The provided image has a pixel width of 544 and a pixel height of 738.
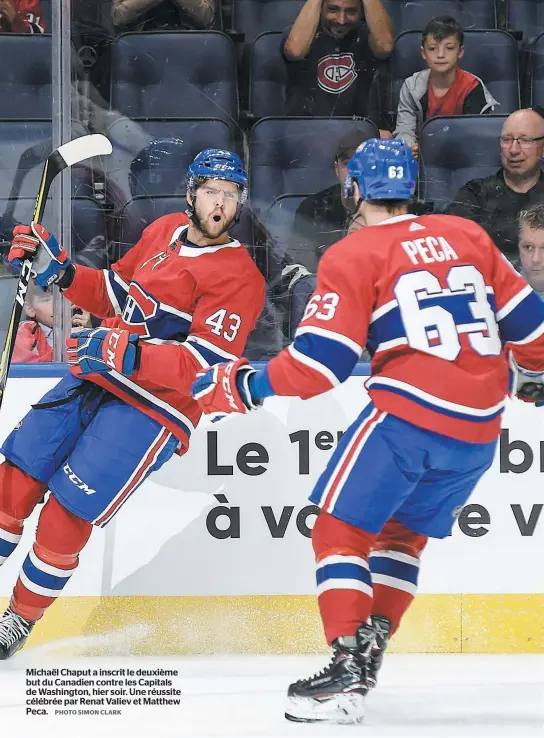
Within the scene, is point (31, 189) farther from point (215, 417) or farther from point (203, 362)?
point (215, 417)

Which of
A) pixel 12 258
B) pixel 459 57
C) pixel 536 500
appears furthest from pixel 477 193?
pixel 12 258

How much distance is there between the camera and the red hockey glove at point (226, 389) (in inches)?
87.7

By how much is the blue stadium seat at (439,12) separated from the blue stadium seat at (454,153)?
350mm

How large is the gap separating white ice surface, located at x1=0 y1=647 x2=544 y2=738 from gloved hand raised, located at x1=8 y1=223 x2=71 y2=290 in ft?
3.11

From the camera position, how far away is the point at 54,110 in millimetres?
3076

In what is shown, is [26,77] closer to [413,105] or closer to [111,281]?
[111,281]

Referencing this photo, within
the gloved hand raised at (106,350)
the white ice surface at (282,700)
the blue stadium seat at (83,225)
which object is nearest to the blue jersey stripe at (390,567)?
the white ice surface at (282,700)

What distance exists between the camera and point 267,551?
9.70 feet

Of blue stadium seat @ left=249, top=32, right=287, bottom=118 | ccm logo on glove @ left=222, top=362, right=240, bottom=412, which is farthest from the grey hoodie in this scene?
ccm logo on glove @ left=222, top=362, right=240, bottom=412

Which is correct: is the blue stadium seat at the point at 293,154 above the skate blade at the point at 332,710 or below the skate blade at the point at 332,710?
above

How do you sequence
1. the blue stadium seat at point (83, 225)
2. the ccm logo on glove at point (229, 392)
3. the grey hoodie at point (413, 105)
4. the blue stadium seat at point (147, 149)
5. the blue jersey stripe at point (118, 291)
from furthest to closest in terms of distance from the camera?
the grey hoodie at point (413, 105) → the blue stadium seat at point (147, 149) → the blue stadium seat at point (83, 225) → the blue jersey stripe at point (118, 291) → the ccm logo on glove at point (229, 392)

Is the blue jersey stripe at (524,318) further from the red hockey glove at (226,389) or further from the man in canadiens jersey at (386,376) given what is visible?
the red hockey glove at (226,389)

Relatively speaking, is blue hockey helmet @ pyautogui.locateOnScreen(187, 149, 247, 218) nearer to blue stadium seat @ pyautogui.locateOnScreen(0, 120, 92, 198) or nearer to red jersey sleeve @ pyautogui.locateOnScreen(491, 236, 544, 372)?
blue stadium seat @ pyautogui.locateOnScreen(0, 120, 92, 198)

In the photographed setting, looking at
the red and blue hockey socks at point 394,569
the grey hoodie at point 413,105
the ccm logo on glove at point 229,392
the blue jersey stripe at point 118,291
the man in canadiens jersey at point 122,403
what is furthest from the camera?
the grey hoodie at point 413,105
